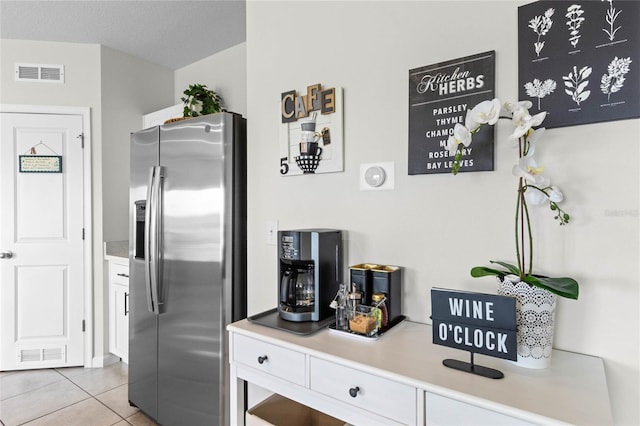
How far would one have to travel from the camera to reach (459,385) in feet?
3.39

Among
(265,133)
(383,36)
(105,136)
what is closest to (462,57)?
(383,36)

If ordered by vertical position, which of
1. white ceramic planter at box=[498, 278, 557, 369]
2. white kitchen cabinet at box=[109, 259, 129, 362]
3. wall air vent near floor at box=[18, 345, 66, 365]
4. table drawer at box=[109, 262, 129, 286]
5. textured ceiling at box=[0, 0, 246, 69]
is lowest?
wall air vent near floor at box=[18, 345, 66, 365]

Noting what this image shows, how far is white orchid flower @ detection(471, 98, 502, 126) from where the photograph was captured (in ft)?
3.97

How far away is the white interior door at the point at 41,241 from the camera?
3152 mm

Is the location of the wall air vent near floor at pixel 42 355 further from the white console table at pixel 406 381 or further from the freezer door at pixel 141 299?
the white console table at pixel 406 381

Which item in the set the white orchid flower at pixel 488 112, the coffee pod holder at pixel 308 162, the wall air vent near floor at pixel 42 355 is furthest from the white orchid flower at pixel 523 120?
the wall air vent near floor at pixel 42 355

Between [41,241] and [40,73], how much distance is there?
144 centimetres

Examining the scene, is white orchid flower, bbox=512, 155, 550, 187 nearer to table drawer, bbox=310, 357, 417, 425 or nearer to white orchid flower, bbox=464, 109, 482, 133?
white orchid flower, bbox=464, 109, 482, 133

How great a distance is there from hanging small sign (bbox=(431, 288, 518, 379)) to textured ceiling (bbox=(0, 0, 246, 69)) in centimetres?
247

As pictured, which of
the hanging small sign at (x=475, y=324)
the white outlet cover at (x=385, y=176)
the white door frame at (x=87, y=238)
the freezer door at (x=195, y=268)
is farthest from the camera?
the white door frame at (x=87, y=238)

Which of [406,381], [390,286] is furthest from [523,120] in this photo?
[406,381]

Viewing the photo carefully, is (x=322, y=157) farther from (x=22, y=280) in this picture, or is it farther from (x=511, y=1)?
(x=22, y=280)

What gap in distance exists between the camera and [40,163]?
10.5 ft

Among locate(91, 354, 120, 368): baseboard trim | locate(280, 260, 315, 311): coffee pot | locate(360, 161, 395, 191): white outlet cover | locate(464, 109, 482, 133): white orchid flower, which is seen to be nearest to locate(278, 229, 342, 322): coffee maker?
locate(280, 260, 315, 311): coffee pot
